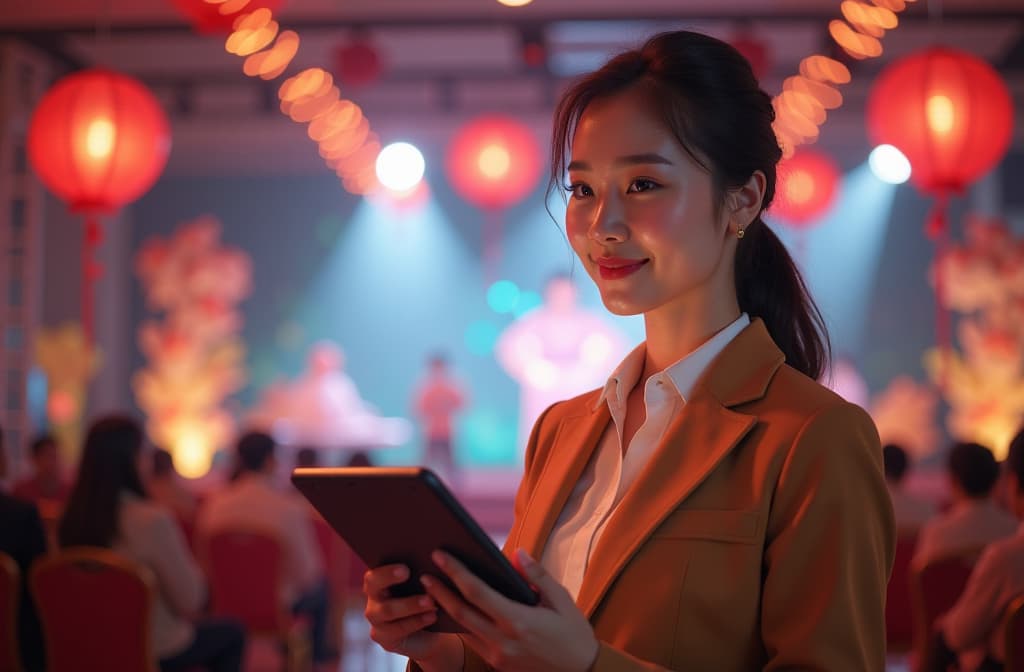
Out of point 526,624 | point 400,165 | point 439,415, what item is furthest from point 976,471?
point 439,415

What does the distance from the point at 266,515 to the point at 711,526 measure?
3373 millimetres

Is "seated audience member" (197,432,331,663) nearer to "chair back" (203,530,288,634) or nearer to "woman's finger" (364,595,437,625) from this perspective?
"chair back" (203,530,288,634)

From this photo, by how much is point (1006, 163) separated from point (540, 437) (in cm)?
1098

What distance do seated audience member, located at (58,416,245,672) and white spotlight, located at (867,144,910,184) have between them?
31.3 feet

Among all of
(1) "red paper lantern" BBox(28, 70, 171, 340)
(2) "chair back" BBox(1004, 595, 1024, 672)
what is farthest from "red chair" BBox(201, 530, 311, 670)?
(2) "chair back" BBox(1004, 595, 1024, 672)

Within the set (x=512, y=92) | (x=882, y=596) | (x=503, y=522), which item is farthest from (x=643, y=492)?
(x=512, y=92)

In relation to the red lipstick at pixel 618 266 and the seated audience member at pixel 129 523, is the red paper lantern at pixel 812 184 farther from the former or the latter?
the red lipstick at pixel 618 266

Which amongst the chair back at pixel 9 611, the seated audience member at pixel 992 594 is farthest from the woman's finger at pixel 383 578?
the chair back at pixel 9 611

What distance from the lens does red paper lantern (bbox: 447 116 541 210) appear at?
5938 millimetres

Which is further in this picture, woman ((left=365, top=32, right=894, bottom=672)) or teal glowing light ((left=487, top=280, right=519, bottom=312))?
teal glowing light ((left=487, top=280, right=519, bottom=312))

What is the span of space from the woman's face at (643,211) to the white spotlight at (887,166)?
1058 cm

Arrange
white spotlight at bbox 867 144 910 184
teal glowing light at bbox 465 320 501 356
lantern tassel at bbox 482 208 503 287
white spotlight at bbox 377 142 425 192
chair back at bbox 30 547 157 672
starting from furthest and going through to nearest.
Answer: teal glowing light at bbox 465 320 501 356 < lantern tassel at bbox 482 208 503 287 < white spotlight at bbox 867 144 910 184 < white spotlight at bbox 377 142 425 192 < chair back at bbox 30 547 157 672

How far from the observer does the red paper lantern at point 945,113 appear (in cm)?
403

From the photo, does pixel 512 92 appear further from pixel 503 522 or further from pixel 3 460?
pixel 3 460
